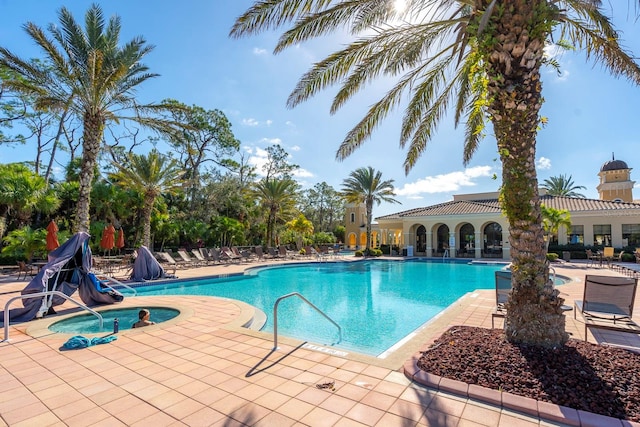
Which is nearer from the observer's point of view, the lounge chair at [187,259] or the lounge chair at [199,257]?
the lounge chair at [187,259]

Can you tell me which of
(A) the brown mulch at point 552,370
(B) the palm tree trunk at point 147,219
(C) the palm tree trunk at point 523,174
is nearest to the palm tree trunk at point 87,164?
(B) the palm tree trunk at point 147,219

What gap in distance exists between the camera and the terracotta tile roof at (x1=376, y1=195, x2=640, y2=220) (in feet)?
78.1

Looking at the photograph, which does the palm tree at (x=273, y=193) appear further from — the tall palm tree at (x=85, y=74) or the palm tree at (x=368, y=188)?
the tall palm tree at (x=85, y=74)

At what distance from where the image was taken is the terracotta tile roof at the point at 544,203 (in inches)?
937

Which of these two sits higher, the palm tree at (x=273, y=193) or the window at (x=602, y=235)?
the palm tree at (x=273, y=193)

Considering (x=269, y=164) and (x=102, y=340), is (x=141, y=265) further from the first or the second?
(x=269, y=164)

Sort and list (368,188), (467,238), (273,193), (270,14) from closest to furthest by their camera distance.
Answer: (270,14) < (273,193) < (368,188) < (467,238)

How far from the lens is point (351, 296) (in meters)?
11.9

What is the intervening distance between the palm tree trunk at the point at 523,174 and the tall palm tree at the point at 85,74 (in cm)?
1222

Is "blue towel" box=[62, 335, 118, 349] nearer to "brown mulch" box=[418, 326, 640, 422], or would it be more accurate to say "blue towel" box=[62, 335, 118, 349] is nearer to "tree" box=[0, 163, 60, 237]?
"brown mulch" box=[418, 326, 640, 422]

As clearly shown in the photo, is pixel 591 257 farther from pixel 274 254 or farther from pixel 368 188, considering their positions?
pixel 274 254

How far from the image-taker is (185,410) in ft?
10.4

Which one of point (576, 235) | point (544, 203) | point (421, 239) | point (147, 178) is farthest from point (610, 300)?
point (421, 239)

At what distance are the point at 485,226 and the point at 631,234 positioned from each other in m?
9.28
